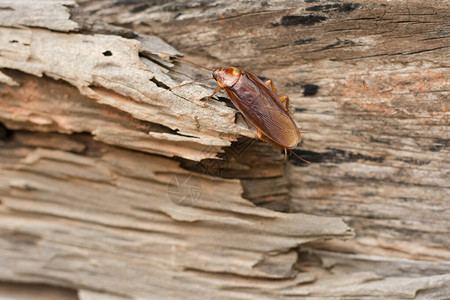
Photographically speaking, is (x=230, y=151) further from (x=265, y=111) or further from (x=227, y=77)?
(x=227, y=77)

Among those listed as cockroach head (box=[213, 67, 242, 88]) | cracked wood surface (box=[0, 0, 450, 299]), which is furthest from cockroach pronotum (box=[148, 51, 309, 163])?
cracked wood surface (box=[0, 0, 450, 299])

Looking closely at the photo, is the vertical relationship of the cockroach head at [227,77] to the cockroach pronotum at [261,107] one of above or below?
above

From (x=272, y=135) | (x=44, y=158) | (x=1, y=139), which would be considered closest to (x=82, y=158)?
(x=44, y=158)

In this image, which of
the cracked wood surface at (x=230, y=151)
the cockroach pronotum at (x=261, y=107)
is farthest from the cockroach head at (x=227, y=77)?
the cracked wood surface at (x=230, y=151)

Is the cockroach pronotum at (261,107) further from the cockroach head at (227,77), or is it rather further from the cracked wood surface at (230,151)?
the cracked wood surface at (230,151)

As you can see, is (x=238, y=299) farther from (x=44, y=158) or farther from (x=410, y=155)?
(x=44, y=158)

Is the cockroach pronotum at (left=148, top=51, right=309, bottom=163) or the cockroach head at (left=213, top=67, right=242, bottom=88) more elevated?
the cockroach head at (left=213, top=67, right=242, bottom=88)

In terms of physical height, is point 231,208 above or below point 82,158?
below

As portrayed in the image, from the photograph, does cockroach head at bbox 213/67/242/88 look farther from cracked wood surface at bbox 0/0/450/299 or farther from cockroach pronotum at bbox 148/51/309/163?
cracked wood surface at bbox 0/0/450/299
